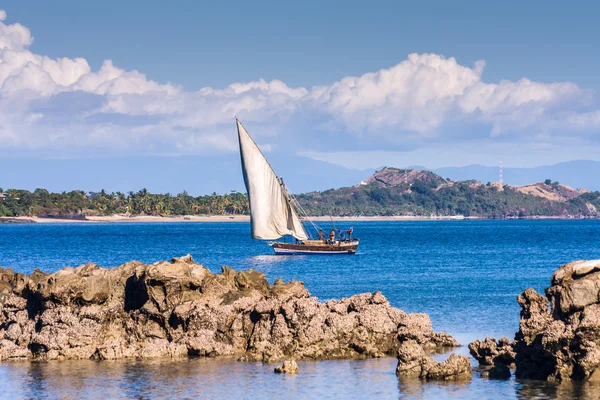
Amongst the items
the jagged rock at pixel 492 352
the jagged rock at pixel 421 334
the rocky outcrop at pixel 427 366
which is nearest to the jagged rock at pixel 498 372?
the rocky outcrop at pixel 427 366

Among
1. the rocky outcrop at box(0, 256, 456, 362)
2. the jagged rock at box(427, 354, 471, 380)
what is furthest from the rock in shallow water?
the rocky outcrop at box(0, 256, 456, 362)

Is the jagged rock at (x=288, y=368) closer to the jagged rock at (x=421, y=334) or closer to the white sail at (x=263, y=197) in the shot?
the jagged rock at (x=421, y=334)

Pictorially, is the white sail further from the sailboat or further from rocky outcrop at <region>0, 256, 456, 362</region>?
rocky outcrop at <region>0, 256, 456, 362</region>

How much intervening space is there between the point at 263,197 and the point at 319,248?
1457cm

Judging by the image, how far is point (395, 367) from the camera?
25.4 meters

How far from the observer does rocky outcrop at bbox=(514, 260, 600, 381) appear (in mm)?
21844

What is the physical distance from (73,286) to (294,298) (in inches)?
242

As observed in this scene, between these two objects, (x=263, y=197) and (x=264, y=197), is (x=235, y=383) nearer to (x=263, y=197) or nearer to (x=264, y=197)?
(x=263, y=197)

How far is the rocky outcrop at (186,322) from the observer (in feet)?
88.4

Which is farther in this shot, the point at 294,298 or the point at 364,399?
the point at 294,298

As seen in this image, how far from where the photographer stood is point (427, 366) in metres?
23.6

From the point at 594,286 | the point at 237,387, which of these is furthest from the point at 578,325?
the point at 237,387

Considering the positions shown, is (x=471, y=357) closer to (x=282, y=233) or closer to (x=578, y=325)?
(x=578, y=325)

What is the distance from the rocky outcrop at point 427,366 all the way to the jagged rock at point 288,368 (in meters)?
2.51
